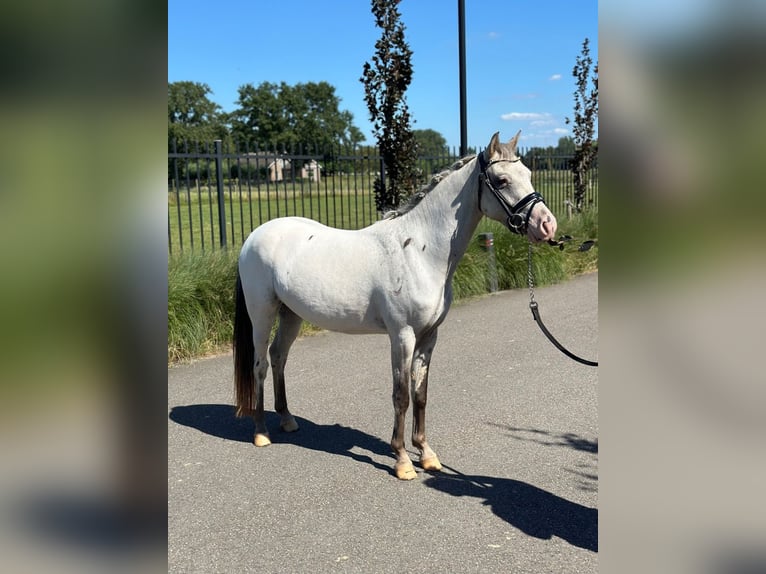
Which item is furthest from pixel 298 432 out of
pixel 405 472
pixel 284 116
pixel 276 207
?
pixel 284 116

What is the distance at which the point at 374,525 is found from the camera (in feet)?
10.6

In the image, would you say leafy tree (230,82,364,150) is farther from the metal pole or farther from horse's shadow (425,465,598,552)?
horse's shadow (425,465,598,552)

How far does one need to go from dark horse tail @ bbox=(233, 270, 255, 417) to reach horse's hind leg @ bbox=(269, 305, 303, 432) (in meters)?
0.20

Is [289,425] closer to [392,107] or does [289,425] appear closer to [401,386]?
[401,386]

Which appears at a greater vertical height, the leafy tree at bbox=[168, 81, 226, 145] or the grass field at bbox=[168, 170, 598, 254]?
the leafy tree at bbox=[168, 81, 226, 145]

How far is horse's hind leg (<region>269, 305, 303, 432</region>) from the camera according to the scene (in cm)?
459

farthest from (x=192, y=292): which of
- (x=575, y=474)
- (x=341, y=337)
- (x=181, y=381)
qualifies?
(x=575, y=474)

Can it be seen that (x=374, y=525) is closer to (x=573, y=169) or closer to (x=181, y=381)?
(x=181, y=381)

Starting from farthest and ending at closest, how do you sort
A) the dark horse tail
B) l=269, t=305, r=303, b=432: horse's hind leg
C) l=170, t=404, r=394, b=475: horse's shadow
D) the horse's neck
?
l=269, t=305, r=303, b=432: horse's hind leg < the dark horse tail < l=170, t=404, r=394, b=475: horse's shadow < the horse's neck

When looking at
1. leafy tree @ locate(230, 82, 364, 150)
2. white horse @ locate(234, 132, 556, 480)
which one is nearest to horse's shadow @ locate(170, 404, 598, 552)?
white horse @ locate(234, 132, 556, 480)

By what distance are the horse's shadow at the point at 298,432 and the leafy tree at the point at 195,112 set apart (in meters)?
74.3

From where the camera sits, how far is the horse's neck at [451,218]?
3.71m

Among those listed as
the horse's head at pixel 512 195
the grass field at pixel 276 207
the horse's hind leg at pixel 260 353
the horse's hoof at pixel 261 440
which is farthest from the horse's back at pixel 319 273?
the horse's hoof at pixel 261 440

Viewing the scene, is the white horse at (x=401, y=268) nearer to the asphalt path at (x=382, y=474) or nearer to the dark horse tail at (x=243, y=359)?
the dark horse tail at (x=243, y=359)
